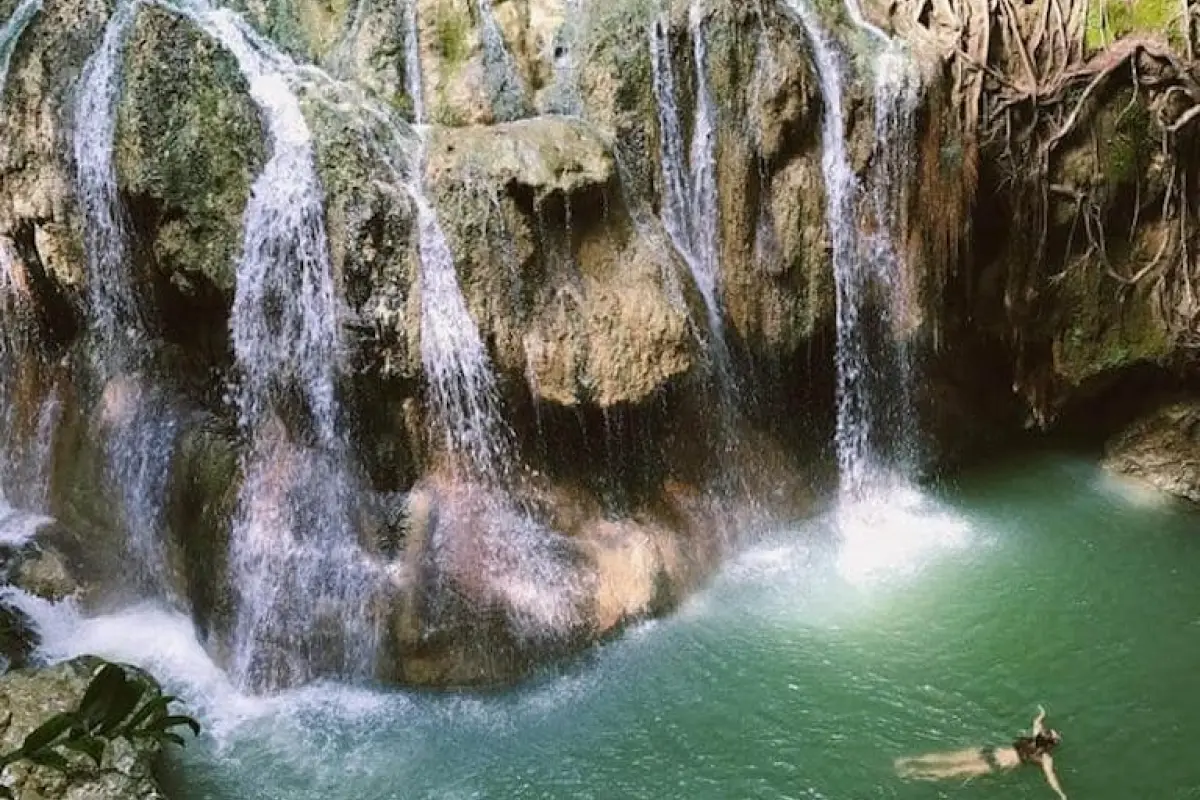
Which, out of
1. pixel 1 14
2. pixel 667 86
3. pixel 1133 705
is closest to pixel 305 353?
pixel 667 86

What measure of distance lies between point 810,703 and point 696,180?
3.61 meters

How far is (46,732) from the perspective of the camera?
118 centimetres

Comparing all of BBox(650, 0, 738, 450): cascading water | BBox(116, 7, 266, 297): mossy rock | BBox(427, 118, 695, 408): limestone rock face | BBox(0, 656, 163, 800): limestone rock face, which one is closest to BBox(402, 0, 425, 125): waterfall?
BBox(427, 118, 695, 408): limestone rock face

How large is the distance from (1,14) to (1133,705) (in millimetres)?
8737

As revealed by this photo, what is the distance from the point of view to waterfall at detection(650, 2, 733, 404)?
22.9 ft

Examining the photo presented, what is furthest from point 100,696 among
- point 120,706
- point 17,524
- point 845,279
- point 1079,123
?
point 1079,123

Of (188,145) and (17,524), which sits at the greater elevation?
(188,145)

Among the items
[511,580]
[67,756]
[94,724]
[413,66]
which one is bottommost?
[67,756]

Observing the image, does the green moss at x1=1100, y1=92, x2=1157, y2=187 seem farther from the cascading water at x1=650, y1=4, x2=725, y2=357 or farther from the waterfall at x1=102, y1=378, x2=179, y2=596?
the waterfall at x1=102, y1=378, x2=179, y2=596

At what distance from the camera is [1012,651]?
20.5 ft

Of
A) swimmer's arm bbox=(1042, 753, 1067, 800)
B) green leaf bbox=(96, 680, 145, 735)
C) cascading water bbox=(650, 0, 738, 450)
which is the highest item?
cascading water bbox=(650, 0, 738, 450)

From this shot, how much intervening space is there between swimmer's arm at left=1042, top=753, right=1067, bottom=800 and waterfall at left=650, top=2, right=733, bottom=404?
3.05 metres

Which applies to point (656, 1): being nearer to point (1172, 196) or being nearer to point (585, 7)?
point (585, 7)

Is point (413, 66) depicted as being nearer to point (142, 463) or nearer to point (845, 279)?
point (142, 463)
